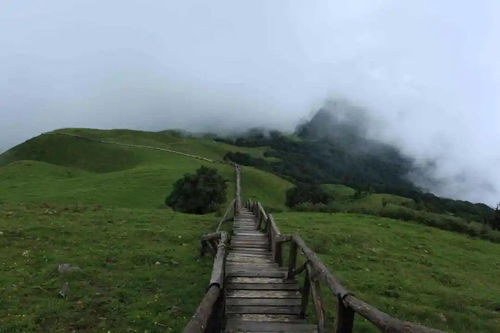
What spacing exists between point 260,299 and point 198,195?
37.5 m

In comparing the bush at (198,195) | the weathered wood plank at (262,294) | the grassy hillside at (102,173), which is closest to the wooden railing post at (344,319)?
the weathered wood plank at (262,294)

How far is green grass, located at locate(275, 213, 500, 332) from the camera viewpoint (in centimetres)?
1530

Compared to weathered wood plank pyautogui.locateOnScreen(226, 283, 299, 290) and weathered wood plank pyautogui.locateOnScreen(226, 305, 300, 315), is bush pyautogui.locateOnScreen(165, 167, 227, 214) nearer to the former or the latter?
weathered wood plank pyautogui.locateOnScreen(226, 283, 299, 290)

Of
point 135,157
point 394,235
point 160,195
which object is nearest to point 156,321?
point 394,235

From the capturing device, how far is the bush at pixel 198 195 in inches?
1901

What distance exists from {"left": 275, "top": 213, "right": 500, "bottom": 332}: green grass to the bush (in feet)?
47.7

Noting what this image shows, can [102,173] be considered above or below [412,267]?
above

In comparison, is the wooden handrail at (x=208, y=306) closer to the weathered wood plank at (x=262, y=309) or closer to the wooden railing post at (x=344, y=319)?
the weathered wood plank at (x=262, y=309)

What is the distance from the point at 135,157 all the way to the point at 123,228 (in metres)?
94.3

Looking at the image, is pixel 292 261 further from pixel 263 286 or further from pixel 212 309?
pixel 212 309

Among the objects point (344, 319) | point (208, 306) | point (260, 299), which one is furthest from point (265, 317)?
point (208, 306)

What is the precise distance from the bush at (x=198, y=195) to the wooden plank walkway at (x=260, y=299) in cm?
3144

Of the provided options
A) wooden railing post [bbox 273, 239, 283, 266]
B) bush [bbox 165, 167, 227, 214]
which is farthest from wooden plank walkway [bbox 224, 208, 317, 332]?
bush [bbox 165, 167, 227, 214]

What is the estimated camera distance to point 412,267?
2244 centimetres
